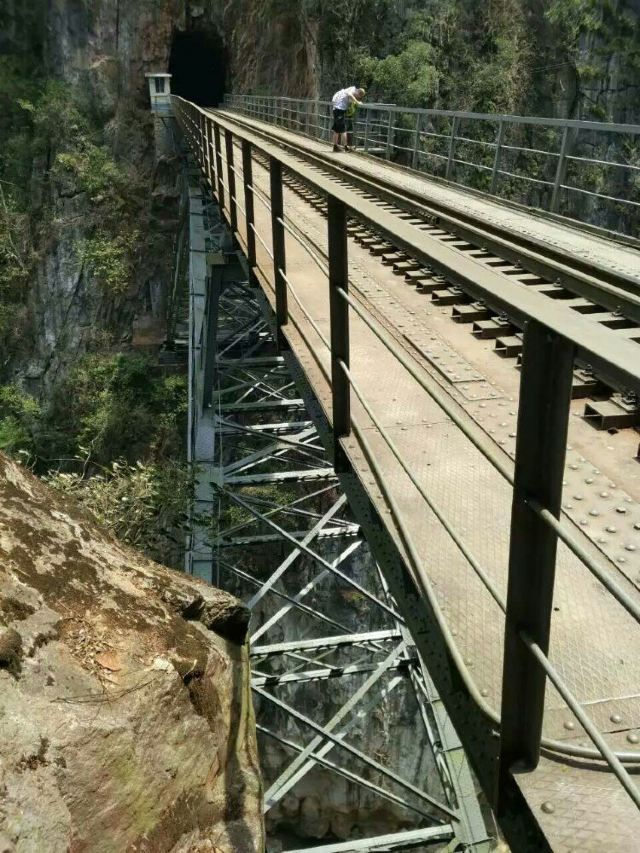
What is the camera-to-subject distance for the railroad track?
243cm

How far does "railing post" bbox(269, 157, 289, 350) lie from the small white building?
62.6ft

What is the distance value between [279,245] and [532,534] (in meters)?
3.11

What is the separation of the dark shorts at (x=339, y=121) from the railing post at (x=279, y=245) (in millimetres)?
8525

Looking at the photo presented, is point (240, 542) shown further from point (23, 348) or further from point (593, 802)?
point (23, 348)

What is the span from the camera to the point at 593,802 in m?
1.45

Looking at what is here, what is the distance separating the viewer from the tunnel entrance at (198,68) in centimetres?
2603

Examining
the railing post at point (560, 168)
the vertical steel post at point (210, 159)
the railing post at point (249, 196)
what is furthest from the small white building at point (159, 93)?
the railing post at point (249, 196)

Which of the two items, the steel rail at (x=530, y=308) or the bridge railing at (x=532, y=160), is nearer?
the steel rail at (x=530, y=308)

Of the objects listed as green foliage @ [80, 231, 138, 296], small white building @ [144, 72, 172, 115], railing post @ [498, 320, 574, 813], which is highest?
small white building @ [144, 72, 172, 115]

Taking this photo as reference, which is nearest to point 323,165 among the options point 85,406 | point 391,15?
point 85,406

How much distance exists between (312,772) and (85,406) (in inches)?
415

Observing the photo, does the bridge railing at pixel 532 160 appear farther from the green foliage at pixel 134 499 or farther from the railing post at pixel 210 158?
the green foliage at pixel 134 499

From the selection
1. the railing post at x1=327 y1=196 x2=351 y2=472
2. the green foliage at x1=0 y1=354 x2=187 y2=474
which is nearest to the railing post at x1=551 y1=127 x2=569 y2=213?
the railing post at x1=327 y1=196 x2=351 y2=472

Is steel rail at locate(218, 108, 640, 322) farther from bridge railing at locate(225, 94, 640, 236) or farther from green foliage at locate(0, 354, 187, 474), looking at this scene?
bridge railing at locate(225, 94, 640, 236)
